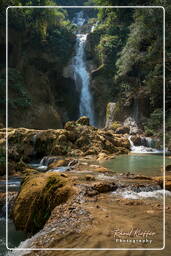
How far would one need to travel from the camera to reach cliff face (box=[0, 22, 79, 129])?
93.1 feet

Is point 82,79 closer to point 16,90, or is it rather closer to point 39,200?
point 16,90

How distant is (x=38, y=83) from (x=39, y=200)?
1052 inches

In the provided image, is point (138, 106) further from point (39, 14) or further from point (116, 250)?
point (116, 250)

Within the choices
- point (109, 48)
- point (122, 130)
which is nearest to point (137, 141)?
point (122, 130)

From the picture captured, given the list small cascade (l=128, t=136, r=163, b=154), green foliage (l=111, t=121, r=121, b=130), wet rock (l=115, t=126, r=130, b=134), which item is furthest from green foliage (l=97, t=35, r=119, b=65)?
small cascade (l=128, t=136, r=163, b=154)

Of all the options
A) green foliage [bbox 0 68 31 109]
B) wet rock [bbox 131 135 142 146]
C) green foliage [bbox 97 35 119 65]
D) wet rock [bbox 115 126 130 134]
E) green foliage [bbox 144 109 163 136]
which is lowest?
wet rock [bbox 131 135 142 146]

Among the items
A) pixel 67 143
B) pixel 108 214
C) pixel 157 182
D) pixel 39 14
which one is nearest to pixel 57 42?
pixel 39 14

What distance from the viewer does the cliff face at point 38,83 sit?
28375 mm

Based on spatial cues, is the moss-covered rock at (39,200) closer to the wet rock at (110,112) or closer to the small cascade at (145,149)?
the small cascade at (145,149)

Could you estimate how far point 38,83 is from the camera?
3158cm

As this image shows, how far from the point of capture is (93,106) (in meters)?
32.9

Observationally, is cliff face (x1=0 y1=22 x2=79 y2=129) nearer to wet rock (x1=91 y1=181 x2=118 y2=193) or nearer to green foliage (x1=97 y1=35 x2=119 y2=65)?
green foliage (x1=97 y1=35 x2=119 y2=65)

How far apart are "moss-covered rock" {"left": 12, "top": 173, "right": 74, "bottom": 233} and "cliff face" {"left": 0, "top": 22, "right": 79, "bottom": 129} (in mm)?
21053

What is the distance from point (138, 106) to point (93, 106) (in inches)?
288
